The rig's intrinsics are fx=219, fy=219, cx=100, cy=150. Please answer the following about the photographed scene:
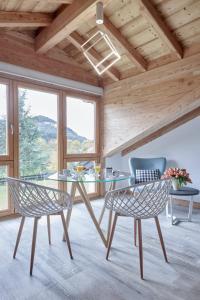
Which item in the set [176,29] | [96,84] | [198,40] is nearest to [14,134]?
[96,84]

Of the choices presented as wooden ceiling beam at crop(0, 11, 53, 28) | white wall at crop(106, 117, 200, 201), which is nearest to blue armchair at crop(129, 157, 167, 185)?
white wall at crop(106, 117, 200, 201)

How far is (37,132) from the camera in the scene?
3.73 metres

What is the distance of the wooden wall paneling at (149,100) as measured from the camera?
127 inches

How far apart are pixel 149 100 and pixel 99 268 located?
8.86ft

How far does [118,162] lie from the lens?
4863mm

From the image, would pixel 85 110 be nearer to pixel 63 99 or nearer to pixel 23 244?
pixel 63 99

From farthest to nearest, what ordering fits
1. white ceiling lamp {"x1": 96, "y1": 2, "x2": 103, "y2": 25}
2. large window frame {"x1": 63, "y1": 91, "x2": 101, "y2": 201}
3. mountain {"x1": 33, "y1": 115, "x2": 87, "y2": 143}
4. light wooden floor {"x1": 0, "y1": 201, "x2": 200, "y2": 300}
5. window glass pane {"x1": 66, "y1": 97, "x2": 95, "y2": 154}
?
window glass pane {"x1": 66, "y1": 97, "x2": 95, "y2": 154} → large window frame {"x1": 63, "y1": 91, "x2": 101, "y2": 201} → mountain {"x1": 33, "y1": 115, "x2": 87, "y2": 143} → white ceiling lamp {"x1": 96, "y1": 2, "x2": 103, "y2": 25} → light wooden floor {"x1": 0, "y1": 201, "x2": 200, "y2": 300}

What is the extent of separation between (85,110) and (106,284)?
335cm

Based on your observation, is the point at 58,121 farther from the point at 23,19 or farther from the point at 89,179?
the point at 89,179

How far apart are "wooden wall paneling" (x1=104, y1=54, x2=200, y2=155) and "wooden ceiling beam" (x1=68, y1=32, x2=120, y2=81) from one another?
0.19 m

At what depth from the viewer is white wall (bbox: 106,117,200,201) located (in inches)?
152

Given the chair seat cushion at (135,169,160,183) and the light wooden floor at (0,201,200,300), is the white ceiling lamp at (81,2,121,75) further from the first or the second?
the light wooden floor at (0,201,200,300)

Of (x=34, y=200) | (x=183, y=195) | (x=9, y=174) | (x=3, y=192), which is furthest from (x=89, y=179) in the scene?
(x=3, y=192)

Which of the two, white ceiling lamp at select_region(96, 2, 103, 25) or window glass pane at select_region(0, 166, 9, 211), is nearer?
white ceiling lamp at select_region(96, 2, 103, 25)
